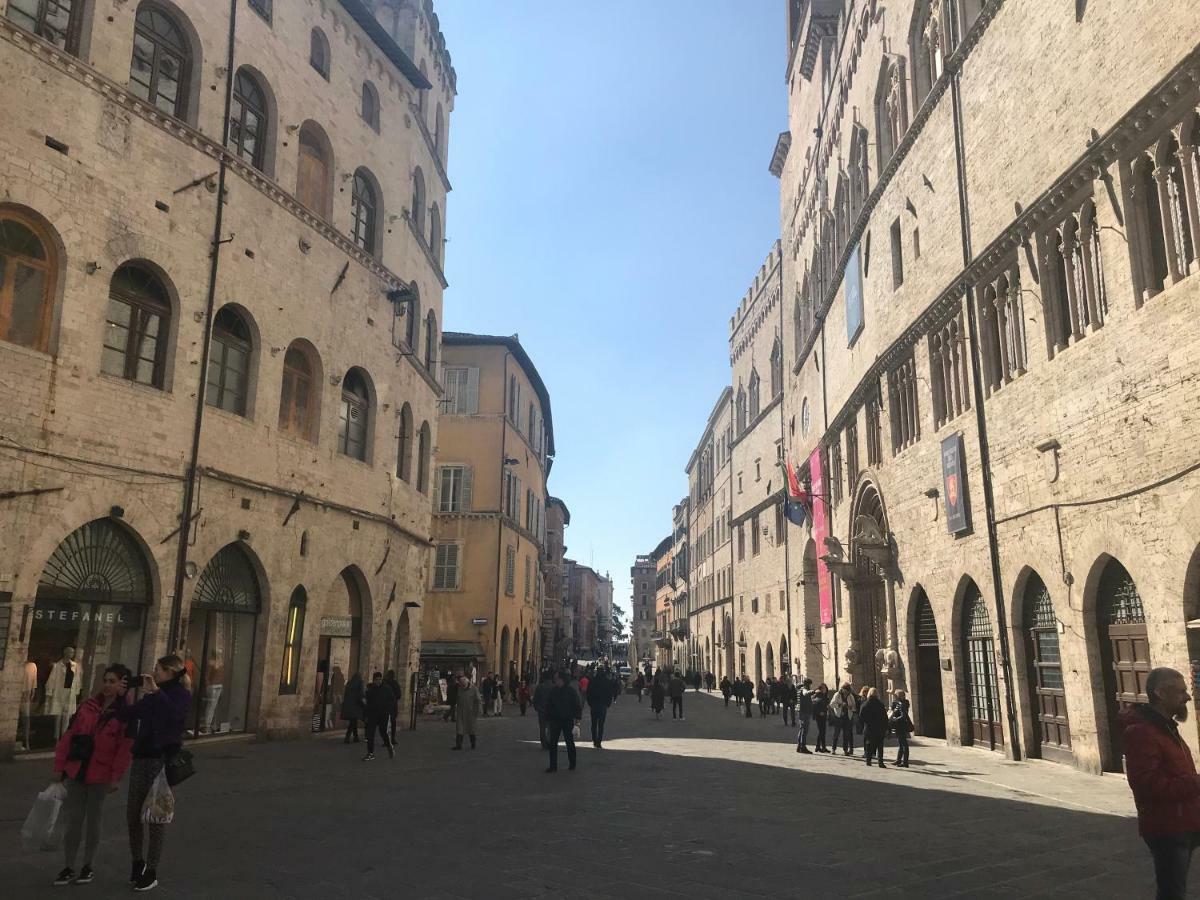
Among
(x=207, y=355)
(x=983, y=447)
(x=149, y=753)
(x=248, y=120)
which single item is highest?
(x=248, y=120)

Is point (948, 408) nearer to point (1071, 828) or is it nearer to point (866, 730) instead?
point (866, 730)

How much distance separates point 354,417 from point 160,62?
8.50 m

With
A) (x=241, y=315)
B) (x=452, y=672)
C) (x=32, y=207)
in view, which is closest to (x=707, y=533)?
(x=452, y=672)

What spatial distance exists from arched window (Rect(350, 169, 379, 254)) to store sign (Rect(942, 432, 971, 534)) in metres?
14.3

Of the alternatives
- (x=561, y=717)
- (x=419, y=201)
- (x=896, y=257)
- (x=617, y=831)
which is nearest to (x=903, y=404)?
(x=896, y=257)

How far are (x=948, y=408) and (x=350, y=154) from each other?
49.1 ft

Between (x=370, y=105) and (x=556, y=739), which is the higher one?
(x=370, y=105)

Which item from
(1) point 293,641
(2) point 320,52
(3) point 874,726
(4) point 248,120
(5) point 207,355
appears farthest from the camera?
(2) point 320,52

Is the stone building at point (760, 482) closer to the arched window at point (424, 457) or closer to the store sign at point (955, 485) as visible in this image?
the arched window at point (424, 457)

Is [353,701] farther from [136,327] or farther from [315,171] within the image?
[315,171]

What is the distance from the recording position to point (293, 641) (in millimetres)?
18578

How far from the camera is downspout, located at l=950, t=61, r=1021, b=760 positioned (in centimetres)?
Answer: 1587

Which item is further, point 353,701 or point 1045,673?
point 353,701

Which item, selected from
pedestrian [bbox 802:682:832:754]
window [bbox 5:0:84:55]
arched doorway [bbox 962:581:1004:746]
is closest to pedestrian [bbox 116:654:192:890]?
window [bbox 5:0:84:55]
